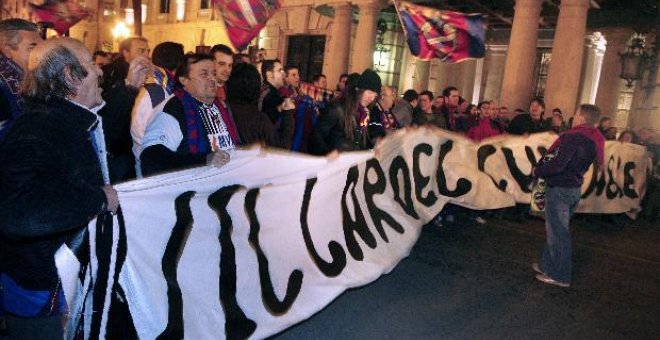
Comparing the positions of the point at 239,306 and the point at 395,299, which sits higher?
the point at 239,306

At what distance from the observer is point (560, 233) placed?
5789 millimetres

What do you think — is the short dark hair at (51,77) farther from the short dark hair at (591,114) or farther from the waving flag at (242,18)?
the short dark hair at (591,114)

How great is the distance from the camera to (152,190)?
2.81 m

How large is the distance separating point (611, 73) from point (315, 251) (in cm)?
1733

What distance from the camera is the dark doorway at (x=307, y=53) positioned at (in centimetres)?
2273

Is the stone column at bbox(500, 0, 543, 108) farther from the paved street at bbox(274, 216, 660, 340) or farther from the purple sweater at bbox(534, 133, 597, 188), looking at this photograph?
the purple sweater at bbox(534, 133, 597, 188)

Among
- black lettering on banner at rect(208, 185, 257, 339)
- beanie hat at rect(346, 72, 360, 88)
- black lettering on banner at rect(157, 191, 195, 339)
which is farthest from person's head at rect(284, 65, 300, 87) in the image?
black lettering on banner at rect(157, 191, 195, 339)

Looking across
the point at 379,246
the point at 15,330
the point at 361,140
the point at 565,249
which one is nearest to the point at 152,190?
the point at 15,330

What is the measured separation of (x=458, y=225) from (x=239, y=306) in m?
5.52

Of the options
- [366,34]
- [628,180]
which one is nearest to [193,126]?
[628,180]

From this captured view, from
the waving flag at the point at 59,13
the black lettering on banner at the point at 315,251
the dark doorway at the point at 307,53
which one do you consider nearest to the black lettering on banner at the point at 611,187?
the black lettering on banner at the point at 315,251

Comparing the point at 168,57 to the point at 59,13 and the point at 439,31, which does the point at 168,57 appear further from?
the point at 439,31

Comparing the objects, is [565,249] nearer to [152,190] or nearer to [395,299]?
[395,299]

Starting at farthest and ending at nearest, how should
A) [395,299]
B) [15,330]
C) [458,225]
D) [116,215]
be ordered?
[458,225] < [395,299] < [116,215] < [15,330]
